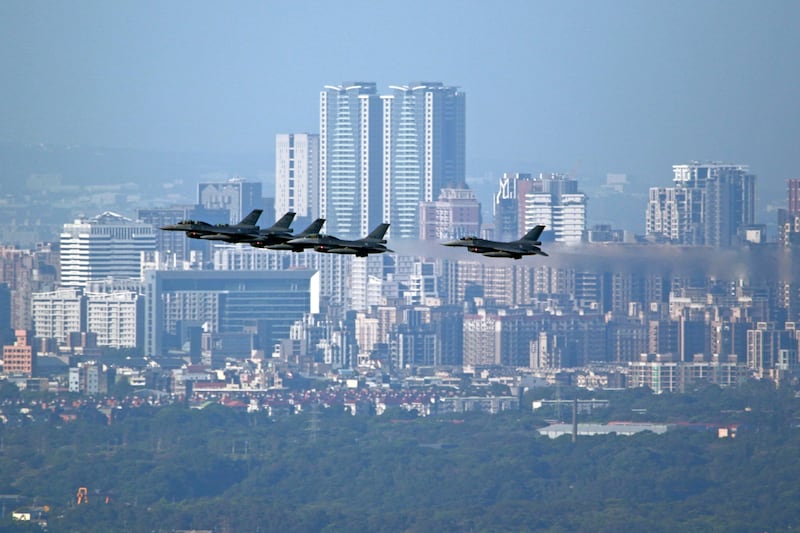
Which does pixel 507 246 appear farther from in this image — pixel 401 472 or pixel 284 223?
pixel 401 472

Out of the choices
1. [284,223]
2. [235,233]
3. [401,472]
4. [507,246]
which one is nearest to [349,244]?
[284,223]

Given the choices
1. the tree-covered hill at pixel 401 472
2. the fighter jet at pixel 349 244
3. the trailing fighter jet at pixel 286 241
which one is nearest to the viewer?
the fighter jet at pixel 349 244

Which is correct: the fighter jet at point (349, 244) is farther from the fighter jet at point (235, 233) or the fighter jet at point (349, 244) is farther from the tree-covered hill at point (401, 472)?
the tree-covered hill at point (401, 472)

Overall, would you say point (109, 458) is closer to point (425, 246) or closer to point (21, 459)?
point (21, 459)

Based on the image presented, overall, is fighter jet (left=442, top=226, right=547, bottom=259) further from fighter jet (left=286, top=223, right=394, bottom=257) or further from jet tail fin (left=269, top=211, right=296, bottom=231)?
jet tail fin (left=269, top=211, right=296, bottom=231)

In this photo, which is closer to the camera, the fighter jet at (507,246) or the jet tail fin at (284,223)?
the fighter jet at (507,246)

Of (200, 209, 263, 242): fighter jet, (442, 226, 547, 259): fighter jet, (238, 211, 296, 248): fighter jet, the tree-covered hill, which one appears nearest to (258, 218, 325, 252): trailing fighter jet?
(238, 211, 296, 248): fighter jet

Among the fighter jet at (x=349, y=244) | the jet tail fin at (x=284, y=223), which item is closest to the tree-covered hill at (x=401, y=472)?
the jet tail fin at (x=284, y=223)

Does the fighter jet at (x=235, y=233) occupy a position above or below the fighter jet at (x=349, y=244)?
above
